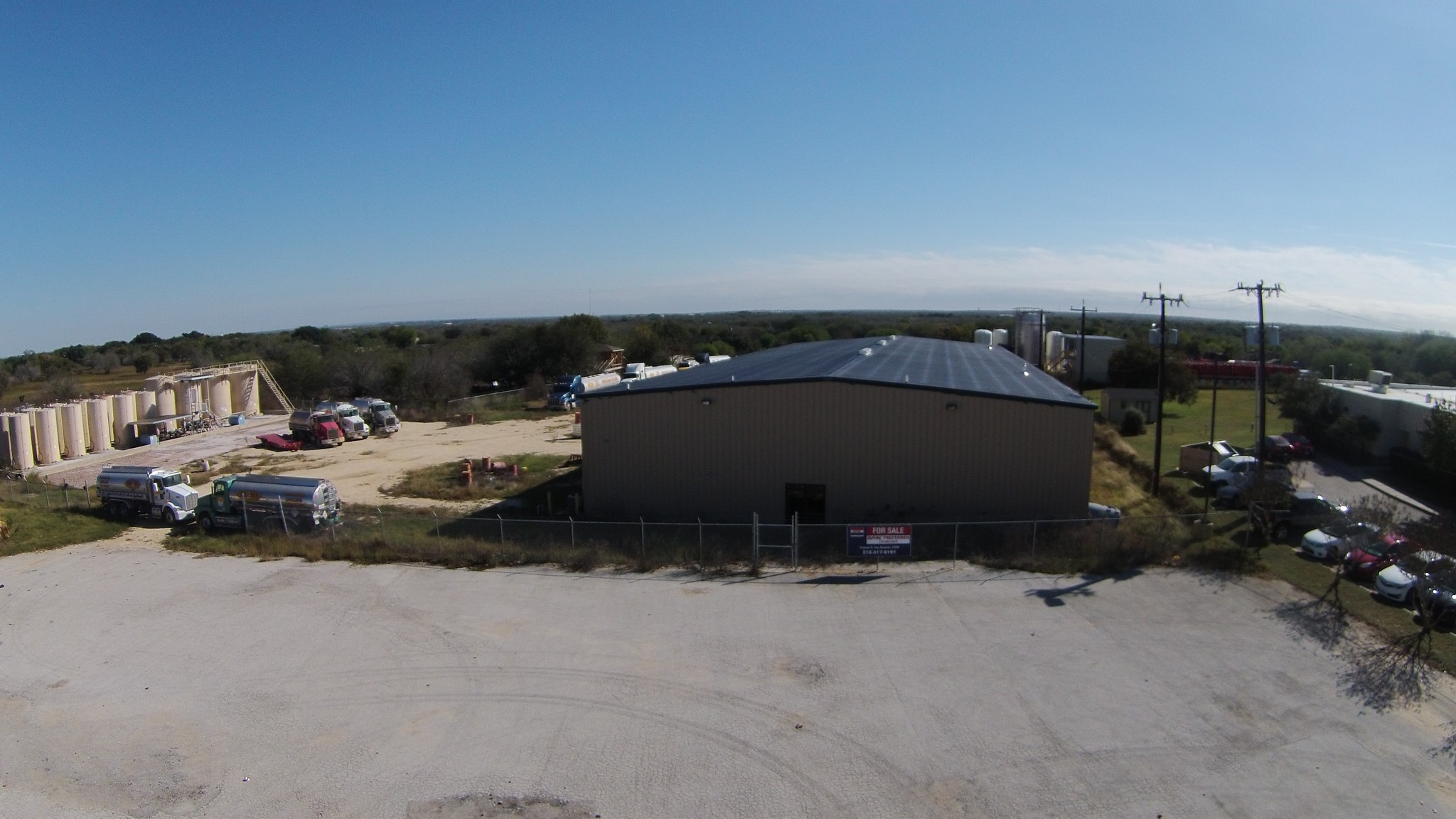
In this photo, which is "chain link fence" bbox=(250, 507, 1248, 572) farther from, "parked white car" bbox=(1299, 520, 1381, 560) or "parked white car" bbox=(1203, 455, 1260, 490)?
"parked white car" bbox=(1203, 455, 1260, 490)

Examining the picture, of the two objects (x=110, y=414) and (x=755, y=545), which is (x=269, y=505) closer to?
(x=755, y=545)

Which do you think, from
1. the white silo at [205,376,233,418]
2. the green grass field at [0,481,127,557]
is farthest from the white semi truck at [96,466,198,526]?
the white silo at [205,376,233,418]

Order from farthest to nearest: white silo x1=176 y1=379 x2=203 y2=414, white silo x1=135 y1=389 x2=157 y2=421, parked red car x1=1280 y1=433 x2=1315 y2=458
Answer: white silo x1=176 y1=379 x2=203 y2=414 < white silo x1=135 y1=389 x2=157 y2=421 < parked red car x1=1280 y1=433 x2=1315 y2=458

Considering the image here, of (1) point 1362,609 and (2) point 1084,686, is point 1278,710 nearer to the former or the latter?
(2) point 1084,686

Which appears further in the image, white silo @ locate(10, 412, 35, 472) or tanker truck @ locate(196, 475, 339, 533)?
white silo @ locate(10, 412, 35, 472)

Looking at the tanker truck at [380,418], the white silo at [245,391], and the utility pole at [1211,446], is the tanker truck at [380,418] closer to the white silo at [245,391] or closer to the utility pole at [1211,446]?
the white silo at [245,391]

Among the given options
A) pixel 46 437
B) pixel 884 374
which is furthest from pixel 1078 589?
pixel 46 437

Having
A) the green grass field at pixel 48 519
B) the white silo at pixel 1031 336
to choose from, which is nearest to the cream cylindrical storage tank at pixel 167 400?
the green grass field at pixel 48 519
